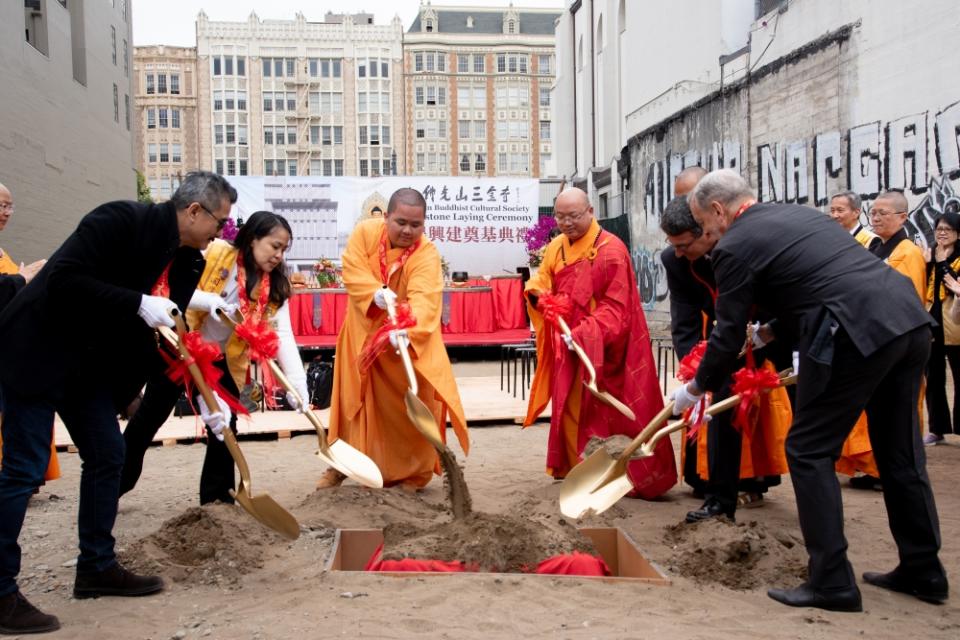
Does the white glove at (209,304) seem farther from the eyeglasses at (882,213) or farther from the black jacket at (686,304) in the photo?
the eyeglasses at (882,213)

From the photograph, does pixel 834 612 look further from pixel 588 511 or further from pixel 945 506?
pixel 945 506

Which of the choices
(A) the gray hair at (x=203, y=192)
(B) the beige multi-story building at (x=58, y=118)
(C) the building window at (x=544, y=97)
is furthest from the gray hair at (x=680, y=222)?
(C) the building window at (x=544, y=97)

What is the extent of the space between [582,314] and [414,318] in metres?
1.05

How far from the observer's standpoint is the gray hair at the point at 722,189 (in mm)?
3422

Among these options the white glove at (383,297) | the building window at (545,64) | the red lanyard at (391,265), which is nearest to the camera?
the white glove at (383,297)

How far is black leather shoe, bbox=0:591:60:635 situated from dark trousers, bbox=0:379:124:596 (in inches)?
1.4

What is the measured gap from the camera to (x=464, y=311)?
46.3 feet

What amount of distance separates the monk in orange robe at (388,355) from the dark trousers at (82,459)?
1.91 m

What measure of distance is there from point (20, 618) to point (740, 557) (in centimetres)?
268

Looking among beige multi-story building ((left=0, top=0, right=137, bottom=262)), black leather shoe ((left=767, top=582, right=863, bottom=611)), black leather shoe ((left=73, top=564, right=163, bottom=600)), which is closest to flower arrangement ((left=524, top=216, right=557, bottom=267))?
beige multi-story building ((left=0, top=0, right=137, bottom=262))

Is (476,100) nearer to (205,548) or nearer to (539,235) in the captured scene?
(539,235)

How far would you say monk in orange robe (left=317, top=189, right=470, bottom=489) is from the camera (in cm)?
→ 507

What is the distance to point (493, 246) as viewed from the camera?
15695 millimetres

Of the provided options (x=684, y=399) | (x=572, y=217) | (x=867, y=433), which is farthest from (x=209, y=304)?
(x=867, y=433)
